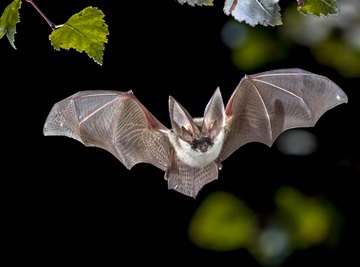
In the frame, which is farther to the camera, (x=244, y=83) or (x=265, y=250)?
(x=265, y=250)

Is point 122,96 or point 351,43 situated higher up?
point 122,96

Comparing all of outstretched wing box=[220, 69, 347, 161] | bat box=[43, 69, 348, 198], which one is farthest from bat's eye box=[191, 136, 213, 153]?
outstretched wing box=[220, 69, 347, 161]

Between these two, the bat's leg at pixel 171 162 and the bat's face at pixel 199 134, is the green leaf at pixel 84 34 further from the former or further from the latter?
the bat's leg at pixel 171 162

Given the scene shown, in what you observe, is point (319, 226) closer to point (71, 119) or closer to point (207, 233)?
point (207, 233)

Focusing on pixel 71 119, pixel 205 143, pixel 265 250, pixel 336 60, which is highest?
pixel 71 119

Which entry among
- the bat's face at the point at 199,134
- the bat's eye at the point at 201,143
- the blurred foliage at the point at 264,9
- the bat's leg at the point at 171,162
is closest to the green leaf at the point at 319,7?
the blurred foliage at the point at 264,9

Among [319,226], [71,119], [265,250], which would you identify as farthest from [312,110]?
[265,250]

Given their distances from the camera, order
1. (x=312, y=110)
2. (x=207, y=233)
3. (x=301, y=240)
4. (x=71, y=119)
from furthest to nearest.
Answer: (x=301, y=240)
(x=207, y=233)
(x=312, y=110)
(x=71, y=119)

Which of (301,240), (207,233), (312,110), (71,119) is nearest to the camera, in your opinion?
(71,119)
